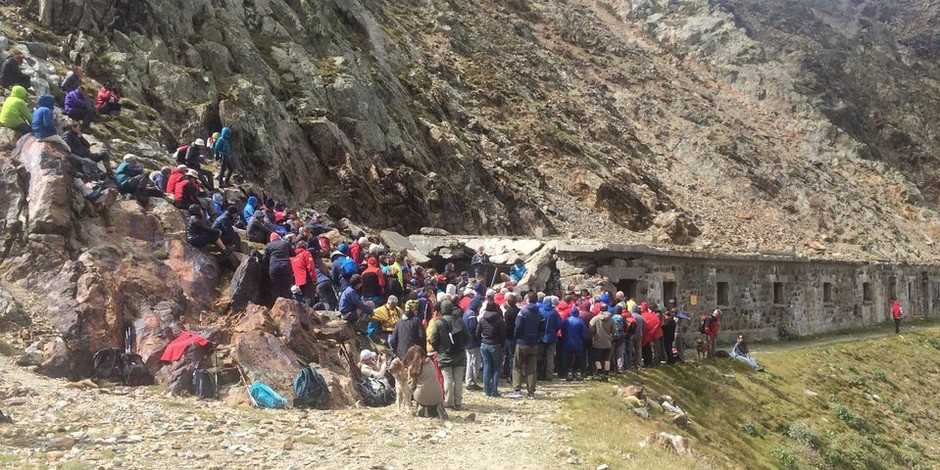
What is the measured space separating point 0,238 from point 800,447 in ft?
53.4

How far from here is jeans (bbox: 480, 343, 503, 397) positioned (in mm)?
11969

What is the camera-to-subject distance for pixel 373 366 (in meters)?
11.8

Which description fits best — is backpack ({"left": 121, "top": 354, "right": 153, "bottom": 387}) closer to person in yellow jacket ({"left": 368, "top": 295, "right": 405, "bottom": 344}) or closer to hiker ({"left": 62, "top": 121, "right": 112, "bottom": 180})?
person in yellow jacket ({"left": 368, "top": 295, "right": 405, "bottom": 344})

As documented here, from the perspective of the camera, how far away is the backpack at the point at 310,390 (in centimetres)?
984

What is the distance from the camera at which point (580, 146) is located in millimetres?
40531

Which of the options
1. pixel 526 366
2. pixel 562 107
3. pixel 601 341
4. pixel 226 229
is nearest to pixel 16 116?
pixel 226 229

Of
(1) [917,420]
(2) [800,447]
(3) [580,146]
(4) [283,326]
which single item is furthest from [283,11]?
(1) [917,420]

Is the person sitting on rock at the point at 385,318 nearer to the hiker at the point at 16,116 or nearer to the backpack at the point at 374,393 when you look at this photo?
the backpack at the point at 374,393

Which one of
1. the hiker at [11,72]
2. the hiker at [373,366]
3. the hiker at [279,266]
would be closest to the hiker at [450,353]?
the hiker at [373,366]

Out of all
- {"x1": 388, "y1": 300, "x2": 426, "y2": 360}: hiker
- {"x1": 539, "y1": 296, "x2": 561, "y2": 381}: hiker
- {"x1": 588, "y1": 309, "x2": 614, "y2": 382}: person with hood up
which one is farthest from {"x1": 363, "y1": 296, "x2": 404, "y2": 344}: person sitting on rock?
{"x1": 588, "y1": 309, "x2": 614, "y2": 382}: person with hood up

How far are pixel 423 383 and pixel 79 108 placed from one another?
442 inches

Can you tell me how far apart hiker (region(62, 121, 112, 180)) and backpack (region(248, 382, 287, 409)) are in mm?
5960

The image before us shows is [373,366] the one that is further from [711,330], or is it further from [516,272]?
[711,330]

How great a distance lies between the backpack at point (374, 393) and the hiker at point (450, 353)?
2.84 feet
